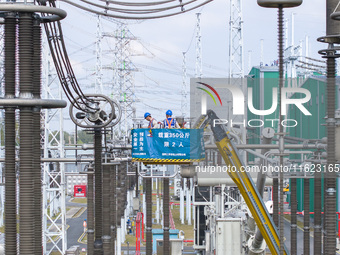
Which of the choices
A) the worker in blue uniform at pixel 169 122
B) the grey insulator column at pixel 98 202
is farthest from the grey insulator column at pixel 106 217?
the worker in blue uniform at pixel 169 122

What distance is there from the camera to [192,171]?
17.6 meters

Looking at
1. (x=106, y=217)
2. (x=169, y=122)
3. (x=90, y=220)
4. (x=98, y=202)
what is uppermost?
(x=169, y=122)

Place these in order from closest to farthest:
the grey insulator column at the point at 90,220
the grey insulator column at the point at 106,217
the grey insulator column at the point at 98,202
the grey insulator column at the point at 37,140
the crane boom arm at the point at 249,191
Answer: the grey insulator column at the point at 37,140 → the grey insulator column at the point at 98,202 → the grey insulator column at the point at 106,217 → the crane boom arm at the point at 249,191 → the grey insulator column at the point at 90,220

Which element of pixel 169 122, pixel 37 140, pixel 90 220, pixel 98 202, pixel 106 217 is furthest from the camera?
pixel 90 220

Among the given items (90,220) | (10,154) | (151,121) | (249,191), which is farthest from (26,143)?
(90,220)

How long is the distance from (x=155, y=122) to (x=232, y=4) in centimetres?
1829

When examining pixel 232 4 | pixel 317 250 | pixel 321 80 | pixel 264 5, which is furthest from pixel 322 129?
pixel 264 5

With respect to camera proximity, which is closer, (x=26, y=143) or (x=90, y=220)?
(x=26, y=143)

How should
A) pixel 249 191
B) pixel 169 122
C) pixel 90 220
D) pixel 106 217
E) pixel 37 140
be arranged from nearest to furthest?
pixel 37 140
pixel 106 217
pixel 249 191
pixel 169 122
pixel 90 220

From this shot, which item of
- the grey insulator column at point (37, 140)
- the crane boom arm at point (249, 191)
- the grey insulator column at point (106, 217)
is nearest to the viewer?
the grey insulator column at point (37, 140)

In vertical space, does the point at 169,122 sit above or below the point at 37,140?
above

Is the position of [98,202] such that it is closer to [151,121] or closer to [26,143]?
[151,121]

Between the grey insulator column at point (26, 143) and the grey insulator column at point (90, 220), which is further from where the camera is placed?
the grey insulator column at point (90, 220)

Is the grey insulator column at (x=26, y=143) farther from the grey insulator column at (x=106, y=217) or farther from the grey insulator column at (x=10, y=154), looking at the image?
the grey insulator column at (x=106, y=217)
